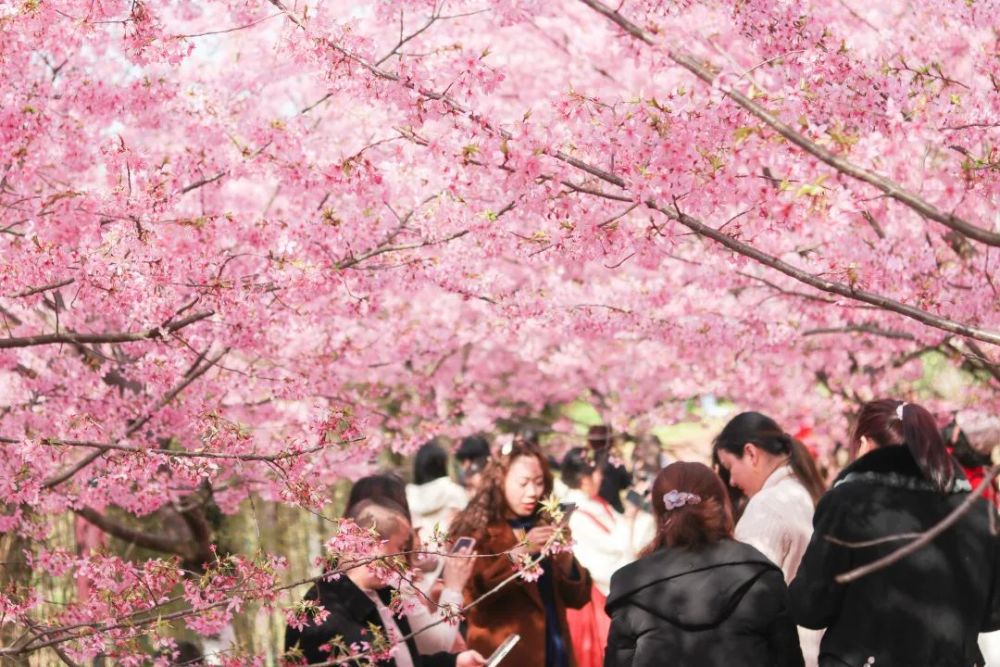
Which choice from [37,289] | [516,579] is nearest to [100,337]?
[37,289]

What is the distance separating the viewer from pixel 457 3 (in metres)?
5.63

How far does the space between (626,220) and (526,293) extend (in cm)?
155

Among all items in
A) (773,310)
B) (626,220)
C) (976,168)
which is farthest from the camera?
(773,310)

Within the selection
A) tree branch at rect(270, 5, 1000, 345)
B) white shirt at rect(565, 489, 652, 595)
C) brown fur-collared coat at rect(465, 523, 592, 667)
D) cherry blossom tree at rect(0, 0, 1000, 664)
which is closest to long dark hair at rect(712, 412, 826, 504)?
cherry blossom tree at rect(0, 0, 1000, 664)

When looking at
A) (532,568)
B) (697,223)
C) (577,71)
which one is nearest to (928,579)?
(532,568)

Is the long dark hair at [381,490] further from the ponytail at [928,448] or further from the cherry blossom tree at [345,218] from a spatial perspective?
the ponytail at [928,448]

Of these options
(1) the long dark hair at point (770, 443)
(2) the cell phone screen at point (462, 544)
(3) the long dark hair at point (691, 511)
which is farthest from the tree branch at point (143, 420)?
(1) the long dark hair at point (770, 443)

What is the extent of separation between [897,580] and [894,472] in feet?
1.14

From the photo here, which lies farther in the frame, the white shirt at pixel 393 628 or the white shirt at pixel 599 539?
the white shirt at pixel 599 539

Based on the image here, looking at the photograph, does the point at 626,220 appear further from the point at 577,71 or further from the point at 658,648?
the point at 577,71

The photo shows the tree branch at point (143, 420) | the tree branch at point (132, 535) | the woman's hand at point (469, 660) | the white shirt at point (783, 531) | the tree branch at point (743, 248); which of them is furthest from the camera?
the tree branch at point (132, 535)

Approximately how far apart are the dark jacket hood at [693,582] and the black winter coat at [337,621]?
84 centimetres

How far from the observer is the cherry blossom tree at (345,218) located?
3.84 metres

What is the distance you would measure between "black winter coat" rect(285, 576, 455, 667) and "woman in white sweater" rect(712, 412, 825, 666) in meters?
1.52
